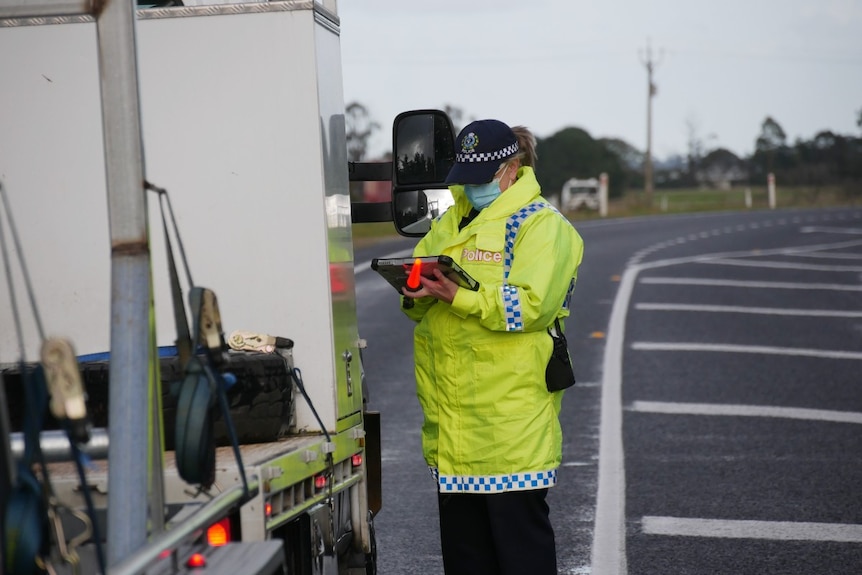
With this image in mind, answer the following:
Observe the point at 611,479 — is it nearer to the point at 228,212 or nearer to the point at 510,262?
the point at 510,262

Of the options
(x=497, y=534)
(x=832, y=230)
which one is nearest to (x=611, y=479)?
(x=497, y=534)

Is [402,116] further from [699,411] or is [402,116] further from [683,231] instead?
[683,231]

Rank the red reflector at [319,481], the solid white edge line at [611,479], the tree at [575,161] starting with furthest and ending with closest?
the tree at [575,161]
the solid white edge line at [611,479]
the red reflector at [319,481]

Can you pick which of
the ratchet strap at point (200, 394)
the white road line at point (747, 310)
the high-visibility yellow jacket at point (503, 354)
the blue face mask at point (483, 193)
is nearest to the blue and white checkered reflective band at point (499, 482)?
the high-visibility yellow jacket at point (503, 354)

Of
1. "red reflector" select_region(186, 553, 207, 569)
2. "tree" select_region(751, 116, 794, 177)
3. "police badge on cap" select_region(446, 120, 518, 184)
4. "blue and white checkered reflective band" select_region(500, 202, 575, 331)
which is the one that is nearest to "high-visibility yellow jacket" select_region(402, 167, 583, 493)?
"blue and white checkered reflective band" select_region(500, 202, 575, 331)

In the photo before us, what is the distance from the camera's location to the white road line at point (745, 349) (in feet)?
45.5

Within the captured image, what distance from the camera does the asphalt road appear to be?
695 cm

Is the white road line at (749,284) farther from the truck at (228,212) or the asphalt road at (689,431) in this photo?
the truck at (228,212)

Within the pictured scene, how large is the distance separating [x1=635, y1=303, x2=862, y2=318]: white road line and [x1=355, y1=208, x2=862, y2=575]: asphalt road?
0.13 feet

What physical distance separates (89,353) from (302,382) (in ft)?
2.26

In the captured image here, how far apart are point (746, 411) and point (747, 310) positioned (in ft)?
22.5

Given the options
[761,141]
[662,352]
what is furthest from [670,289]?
[761,141]

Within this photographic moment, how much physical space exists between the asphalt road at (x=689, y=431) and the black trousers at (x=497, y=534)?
1.65 metres

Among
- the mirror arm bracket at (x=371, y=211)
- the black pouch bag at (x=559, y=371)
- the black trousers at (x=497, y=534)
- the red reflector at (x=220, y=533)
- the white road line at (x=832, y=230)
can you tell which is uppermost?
the mirror arm bracket at (x=371, y=211)
